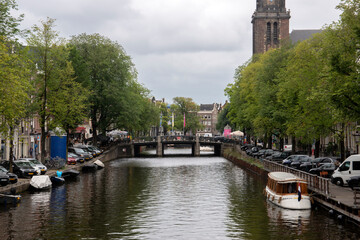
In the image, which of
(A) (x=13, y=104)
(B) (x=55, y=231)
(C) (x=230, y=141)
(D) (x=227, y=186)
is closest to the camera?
(B) (x=55, y=231)

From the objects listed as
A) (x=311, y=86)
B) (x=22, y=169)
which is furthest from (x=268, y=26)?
(x=22, y=169)

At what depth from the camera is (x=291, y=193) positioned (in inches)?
1203

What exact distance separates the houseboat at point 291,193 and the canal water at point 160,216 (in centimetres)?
62

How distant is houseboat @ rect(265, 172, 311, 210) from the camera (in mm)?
29625

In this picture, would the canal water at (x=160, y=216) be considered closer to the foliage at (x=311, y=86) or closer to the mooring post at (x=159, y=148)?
the foliage at (x=311, y=86)

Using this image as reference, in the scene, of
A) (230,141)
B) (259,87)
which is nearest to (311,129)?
(259,87)

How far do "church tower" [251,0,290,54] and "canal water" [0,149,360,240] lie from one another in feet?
270

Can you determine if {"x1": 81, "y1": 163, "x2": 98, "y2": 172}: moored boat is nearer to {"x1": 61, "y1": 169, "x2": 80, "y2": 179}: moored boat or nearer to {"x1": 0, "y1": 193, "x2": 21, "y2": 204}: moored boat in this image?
{"x1": 61, "y1": 169, "x2": 80, "y2": 179}: moored boat

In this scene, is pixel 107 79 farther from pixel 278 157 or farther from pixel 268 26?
pixel 268 26

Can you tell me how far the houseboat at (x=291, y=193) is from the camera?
29625mm

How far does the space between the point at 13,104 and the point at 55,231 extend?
11464mm

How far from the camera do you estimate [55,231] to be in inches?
939

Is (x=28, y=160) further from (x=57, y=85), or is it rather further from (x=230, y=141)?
(x=230, y=141)

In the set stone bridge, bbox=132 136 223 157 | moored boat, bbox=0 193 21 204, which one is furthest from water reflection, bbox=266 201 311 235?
stone bridge, bbox=132 136 223 157
